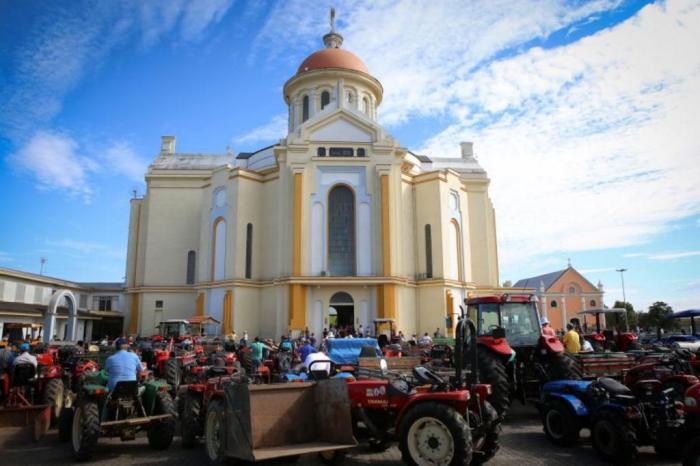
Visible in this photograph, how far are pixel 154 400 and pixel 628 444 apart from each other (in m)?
7.75

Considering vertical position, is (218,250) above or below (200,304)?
above

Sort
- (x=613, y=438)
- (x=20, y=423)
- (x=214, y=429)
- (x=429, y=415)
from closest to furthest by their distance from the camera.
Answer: (x=429, y=415), (x=613, y=438), (x=214, y=429), (x=20, y=423)

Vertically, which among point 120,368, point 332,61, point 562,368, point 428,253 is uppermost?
point 332,61

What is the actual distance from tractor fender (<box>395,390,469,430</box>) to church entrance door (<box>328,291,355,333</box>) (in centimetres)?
2224

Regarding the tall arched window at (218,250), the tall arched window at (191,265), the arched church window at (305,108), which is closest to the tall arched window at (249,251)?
the tall arched window at (218,250)

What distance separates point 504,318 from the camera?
1175 centimetres

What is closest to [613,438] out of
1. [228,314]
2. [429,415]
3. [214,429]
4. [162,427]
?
[429,415]

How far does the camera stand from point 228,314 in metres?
30.3

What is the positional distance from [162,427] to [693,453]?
801cm

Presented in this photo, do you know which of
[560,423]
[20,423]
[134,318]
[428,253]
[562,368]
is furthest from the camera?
[134,318]

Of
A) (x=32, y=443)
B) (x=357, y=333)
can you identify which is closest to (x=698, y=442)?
(x=32, y=443)

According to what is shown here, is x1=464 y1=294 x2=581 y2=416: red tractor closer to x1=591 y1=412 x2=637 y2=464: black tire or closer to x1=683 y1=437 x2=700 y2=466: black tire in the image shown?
x1=591 y1=412 x2=637 y2=464: black tire

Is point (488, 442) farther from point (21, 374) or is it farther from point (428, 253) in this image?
point (428, 253)

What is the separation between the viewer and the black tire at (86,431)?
8.01m
